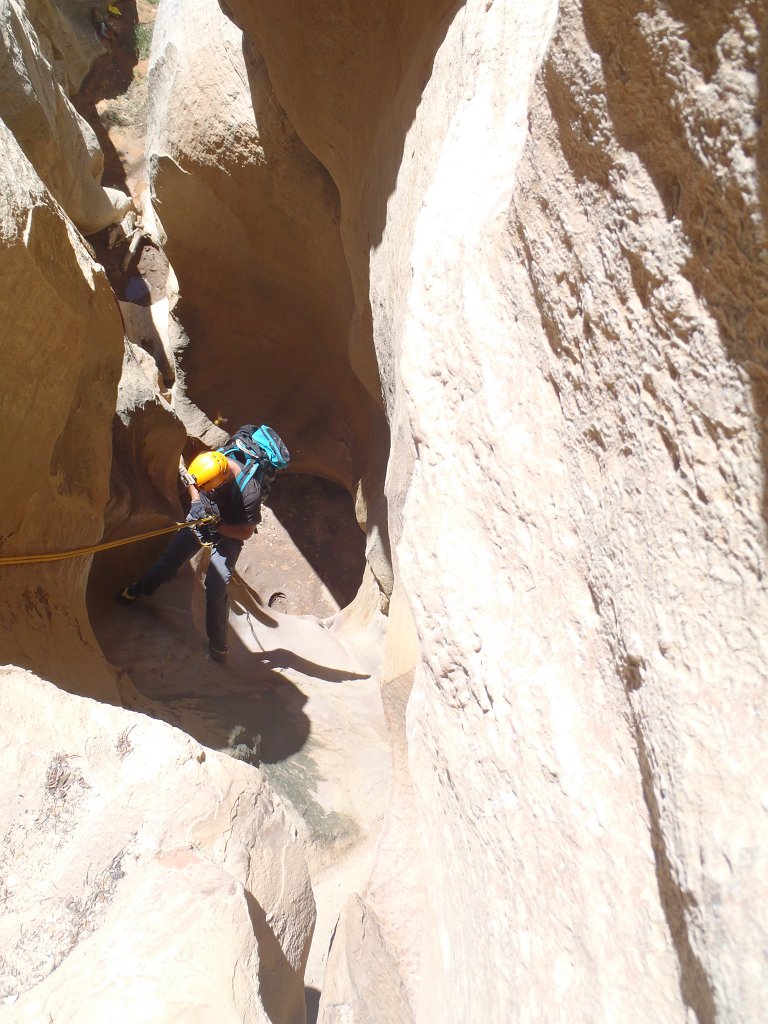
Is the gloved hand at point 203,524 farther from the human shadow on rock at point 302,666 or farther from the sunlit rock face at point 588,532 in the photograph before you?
the sunlit rock face at point 588,532

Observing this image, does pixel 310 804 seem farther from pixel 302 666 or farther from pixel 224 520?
pixel 224 520

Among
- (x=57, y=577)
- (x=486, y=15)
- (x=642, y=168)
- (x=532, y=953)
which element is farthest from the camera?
(x=57, y=577)

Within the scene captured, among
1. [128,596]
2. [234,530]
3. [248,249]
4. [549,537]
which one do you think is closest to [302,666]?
[234,530]

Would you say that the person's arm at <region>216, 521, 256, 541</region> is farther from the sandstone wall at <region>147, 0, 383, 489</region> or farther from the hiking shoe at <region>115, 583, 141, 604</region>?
the sandstone wall at <region>147, 0, 383, 489</region>

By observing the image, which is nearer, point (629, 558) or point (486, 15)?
point (629, 558)

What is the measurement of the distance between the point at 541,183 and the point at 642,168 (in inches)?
10.6

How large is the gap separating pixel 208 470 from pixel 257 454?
40cm

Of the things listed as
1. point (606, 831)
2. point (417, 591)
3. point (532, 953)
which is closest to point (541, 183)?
point (417, 591)

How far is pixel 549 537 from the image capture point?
1174 millimetres

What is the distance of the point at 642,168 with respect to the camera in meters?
0.94

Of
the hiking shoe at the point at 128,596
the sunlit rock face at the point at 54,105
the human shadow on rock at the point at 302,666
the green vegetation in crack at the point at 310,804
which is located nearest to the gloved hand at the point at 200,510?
the hiking shoe at the point at 128,596

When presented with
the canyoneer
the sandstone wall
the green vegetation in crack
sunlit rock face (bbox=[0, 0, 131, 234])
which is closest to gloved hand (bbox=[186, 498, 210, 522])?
the canyoneer

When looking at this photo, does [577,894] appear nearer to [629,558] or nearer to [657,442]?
[629,558]

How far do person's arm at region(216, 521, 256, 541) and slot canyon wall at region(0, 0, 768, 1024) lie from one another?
3.69ft
